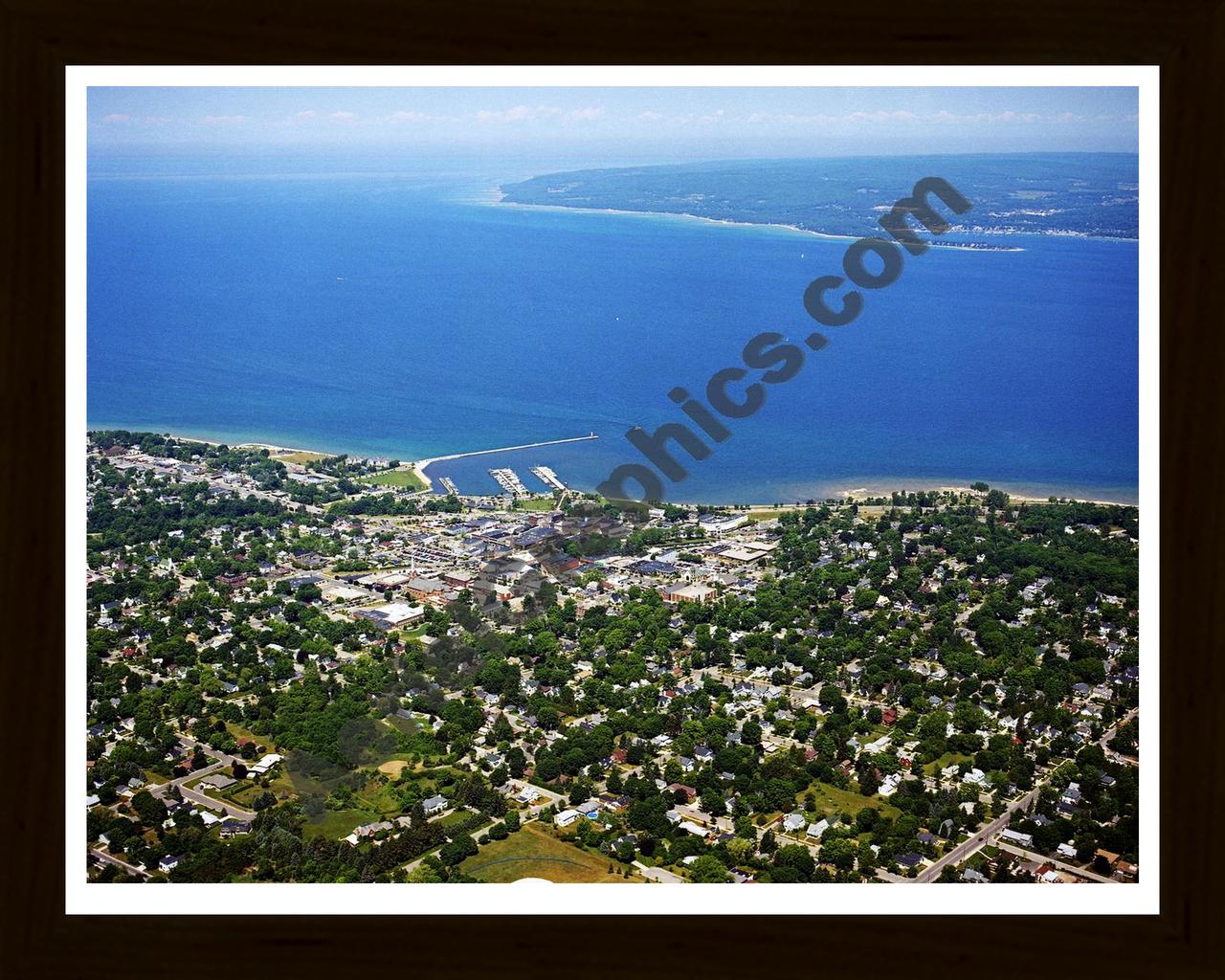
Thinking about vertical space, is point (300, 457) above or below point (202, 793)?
above

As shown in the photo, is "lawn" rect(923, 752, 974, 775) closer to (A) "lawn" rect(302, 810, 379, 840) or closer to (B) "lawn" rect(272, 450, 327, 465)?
(A) "lawn" rect(302, 810, 379, 840)

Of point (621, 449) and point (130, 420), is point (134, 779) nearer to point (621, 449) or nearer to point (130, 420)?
point (130, 420)

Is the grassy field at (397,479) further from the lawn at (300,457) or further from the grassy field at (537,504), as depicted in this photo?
the grassy field at (537,504)

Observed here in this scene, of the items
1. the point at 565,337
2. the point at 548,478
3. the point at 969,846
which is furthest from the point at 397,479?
the point at 969,846
